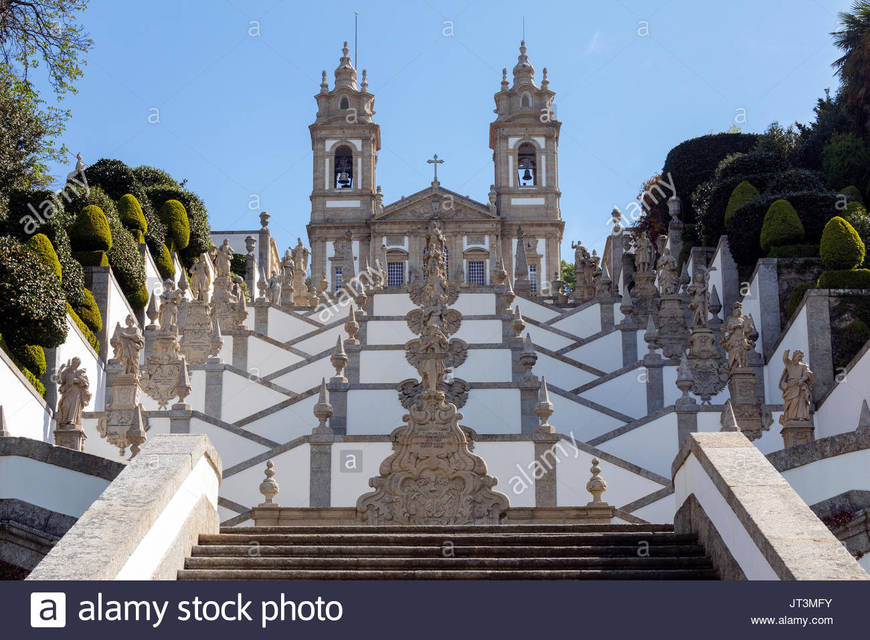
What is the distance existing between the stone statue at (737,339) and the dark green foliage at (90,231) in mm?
13833

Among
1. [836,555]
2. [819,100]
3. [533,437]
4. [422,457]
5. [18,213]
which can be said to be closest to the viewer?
[836,555]

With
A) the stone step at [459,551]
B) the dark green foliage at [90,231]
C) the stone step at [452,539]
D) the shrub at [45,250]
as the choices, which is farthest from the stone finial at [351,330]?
the stone step at [459,551]

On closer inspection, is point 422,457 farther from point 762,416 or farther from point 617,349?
point 617,349

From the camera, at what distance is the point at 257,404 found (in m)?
26.1

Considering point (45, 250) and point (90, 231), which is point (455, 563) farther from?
point (90, 231)

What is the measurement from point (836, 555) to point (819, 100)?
34578 mm

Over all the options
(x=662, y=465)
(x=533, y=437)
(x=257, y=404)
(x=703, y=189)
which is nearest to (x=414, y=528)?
(x=533, y=437)

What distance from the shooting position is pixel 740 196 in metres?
32.4

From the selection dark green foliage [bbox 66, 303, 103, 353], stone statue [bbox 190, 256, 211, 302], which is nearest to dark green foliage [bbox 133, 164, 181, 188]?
stone statue [bbox 190, 256, 211, 302]

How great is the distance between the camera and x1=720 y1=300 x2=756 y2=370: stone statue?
76.4ft

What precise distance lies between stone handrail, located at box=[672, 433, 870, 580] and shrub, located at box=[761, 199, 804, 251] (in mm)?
17969

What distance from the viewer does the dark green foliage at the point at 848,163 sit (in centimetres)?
3403

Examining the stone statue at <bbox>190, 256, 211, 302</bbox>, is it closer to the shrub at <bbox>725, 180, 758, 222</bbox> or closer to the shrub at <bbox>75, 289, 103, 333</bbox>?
the shrub at <bbox>75, 289, 103, 333</bbox>

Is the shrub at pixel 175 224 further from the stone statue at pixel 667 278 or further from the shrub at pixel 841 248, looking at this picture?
the shrub at pixel 841 248
